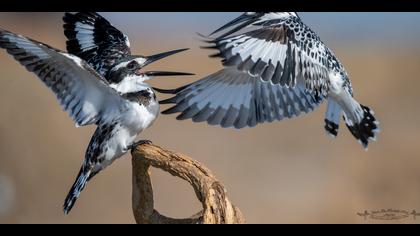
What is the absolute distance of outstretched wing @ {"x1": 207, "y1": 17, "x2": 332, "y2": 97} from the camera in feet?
10.7

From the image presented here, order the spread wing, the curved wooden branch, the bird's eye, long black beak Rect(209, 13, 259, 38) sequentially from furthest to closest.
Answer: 1. the bird's eye
2. long black beak Rect(209, 13, 259, 38)
3. the spread wing
4. the curved wooden branch

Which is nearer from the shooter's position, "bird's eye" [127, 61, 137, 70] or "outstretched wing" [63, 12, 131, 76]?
"bird's eye" [127, 61, 137, 70]

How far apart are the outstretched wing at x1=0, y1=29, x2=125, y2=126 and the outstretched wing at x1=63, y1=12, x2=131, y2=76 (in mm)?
341

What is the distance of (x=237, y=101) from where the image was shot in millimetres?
3793

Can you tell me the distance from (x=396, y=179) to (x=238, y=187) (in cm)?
118

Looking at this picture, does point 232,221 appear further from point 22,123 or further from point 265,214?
point 22,123

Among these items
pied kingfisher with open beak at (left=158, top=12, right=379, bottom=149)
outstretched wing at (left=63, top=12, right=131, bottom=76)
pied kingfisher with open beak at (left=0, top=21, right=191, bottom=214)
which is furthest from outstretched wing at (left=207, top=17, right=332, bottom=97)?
outstretched wing at (left=63, top=12, right=131, bottom=76)

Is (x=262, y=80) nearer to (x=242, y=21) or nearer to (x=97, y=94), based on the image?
(x=242, y=21)

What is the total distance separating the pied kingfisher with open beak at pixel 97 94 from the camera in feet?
10.6

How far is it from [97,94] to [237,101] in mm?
643

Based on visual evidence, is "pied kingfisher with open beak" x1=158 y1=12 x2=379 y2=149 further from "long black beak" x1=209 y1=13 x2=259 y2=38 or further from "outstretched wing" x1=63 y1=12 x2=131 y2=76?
"outstretched wing" x1=63 y1=12 x2=131 y2=76

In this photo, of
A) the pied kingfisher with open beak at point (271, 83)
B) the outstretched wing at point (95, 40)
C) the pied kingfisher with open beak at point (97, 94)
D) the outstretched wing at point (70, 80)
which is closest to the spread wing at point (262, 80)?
the pied kingfisher with open beak at point (271, 83)

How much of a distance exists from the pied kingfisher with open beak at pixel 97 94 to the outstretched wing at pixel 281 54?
0.40 meters
